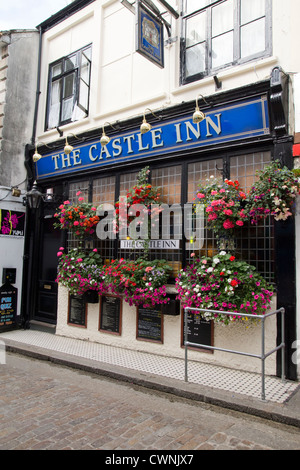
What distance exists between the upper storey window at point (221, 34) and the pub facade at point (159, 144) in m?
0.02

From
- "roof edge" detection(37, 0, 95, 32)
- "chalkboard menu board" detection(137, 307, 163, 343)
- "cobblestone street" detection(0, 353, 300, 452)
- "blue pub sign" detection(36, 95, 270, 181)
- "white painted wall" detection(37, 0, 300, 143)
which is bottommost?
"cobblestone street" detection(0, 353, 300, 452)

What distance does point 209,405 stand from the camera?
4559 mm

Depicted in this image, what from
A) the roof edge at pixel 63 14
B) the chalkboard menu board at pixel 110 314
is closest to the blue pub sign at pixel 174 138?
the chalkboard menu board at pixel 110 314

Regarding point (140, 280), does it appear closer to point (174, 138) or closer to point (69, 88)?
point (174, 138)

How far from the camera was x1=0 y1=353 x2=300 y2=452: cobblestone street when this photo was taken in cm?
348

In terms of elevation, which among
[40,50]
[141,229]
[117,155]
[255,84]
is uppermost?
[40,50]

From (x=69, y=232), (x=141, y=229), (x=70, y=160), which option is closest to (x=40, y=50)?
(x=70, y=160)

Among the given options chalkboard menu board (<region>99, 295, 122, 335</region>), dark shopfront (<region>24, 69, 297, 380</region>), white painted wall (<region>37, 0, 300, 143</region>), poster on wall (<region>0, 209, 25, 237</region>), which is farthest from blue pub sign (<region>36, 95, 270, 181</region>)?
chalkboard menu board (<region>99, 295, 122, 335</region>)

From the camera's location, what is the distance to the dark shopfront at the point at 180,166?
5457 mm

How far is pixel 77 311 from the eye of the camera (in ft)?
26.9

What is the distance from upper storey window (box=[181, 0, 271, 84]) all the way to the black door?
514 cm

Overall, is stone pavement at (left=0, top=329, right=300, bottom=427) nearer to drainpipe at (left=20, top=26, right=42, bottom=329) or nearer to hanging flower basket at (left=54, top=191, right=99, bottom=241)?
drainpipe at (left=20, top=26, right=42, bottom=329)
